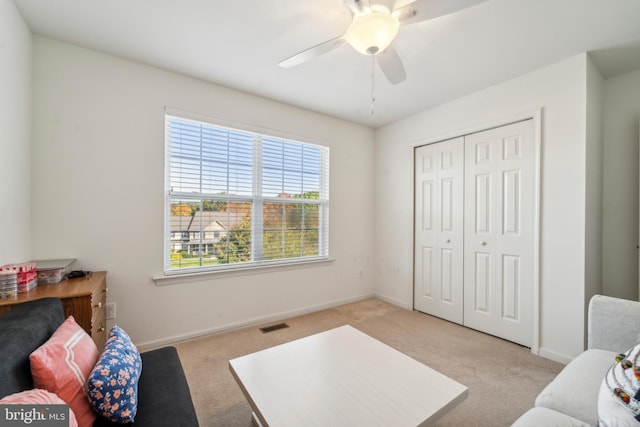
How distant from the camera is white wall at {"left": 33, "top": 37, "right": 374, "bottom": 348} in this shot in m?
2.12

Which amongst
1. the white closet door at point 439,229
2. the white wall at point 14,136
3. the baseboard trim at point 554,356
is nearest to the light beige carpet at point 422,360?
the baseboard trim at point 554,356

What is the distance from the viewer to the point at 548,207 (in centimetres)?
239

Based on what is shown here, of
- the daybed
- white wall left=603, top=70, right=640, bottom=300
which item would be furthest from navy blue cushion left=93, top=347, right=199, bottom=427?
white wall left=603, top=70, right=640, bottom=300

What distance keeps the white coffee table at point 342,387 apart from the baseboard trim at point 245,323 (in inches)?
53.7

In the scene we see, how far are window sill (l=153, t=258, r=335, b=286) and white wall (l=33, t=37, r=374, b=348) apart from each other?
5cm

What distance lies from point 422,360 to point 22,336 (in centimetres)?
247

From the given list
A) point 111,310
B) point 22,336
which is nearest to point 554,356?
point 22,336

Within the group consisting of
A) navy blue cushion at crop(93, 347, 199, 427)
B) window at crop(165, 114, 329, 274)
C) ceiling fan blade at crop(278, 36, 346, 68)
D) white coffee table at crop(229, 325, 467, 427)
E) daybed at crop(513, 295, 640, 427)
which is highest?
ceiling fan blade at crop(278, 36, 346, 68)

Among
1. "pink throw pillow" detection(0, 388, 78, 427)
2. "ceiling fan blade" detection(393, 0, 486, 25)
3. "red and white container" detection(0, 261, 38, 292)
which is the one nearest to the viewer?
"pink throw pillow" detection(0, 388, 78, 427)

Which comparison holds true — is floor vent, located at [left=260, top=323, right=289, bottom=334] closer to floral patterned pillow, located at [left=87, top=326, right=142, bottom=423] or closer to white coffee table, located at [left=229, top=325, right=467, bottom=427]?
white coffee table, located at [left=229, top=325, right=467, bottom=427]

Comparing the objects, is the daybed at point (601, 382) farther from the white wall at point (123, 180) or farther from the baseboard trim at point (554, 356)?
the white wall at point (123, 180)

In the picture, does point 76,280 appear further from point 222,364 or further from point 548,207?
point 548,207

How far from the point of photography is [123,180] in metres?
2.37

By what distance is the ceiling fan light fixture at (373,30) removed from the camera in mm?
1460
